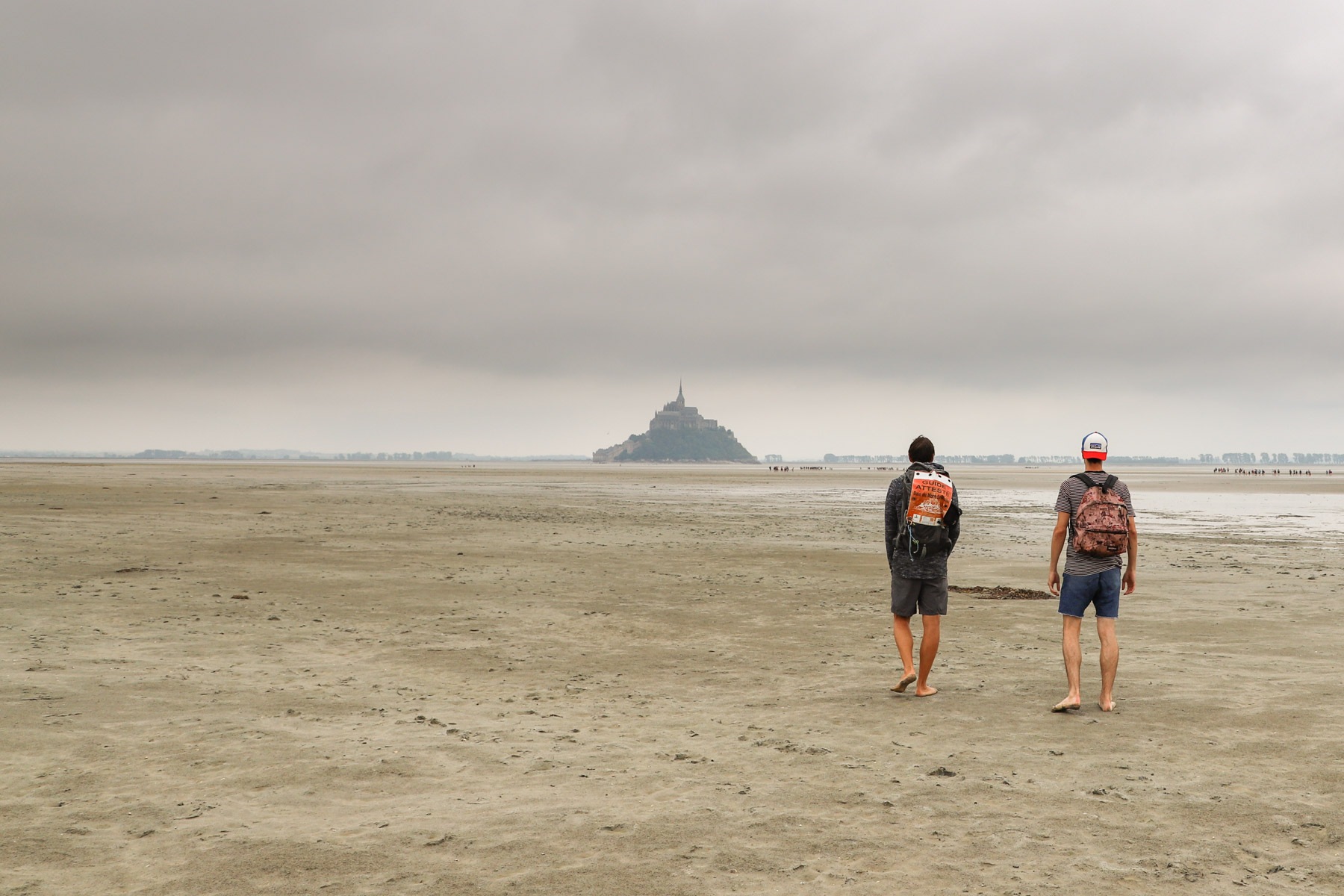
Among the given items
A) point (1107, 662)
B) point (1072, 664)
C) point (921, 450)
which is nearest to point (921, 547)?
point (921, 450)

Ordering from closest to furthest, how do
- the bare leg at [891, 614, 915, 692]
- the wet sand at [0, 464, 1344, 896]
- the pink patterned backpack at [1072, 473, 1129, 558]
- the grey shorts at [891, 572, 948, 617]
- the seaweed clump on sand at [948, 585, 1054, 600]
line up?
the wet sand at [0, 464, 1344, 896]
the pink patterned backpack at [1072, 473, 1129, 558]
the grey shorts at [891, 572, 948, 617]
the bare leg at [891, 614, 915, 692]
the seaweed clump on sand at [948, 585, 1054, 600]

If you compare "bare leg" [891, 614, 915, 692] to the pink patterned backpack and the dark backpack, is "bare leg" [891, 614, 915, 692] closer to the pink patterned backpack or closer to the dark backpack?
the dark backpack

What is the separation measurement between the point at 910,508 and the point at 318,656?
6.95 metres

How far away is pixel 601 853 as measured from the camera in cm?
514

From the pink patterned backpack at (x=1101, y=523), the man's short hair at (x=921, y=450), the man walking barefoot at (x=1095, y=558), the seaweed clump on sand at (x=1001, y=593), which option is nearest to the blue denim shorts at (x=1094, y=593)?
the man walking barefoot at (x=1095, y=558)

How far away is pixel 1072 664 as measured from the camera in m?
8.36

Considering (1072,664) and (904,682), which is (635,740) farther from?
(1072,664)

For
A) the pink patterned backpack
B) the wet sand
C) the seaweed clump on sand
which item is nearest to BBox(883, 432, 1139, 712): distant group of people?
the pink patterned backpack

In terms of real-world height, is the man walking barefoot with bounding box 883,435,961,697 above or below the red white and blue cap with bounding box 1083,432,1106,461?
below

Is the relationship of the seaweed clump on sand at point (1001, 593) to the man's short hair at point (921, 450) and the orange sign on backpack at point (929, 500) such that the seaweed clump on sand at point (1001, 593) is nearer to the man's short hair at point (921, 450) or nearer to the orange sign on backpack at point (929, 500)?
the man's short hair at point (921, 450)

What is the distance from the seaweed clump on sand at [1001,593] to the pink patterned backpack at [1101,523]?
760 cm

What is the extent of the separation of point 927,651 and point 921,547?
3.30 ft

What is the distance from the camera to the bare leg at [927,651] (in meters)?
8.71

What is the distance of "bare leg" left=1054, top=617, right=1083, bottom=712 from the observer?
820 centimetres
